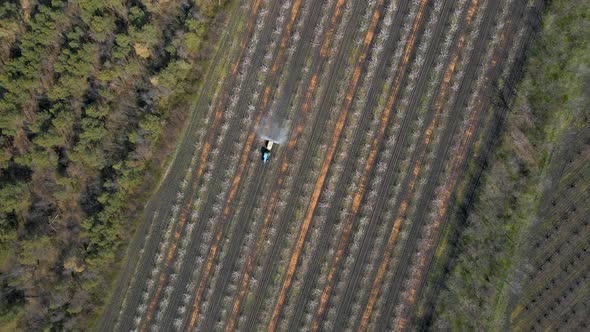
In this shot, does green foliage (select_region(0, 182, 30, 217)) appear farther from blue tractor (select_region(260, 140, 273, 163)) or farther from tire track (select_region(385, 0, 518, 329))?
tire track (select_region(385, 0, 518, 329))

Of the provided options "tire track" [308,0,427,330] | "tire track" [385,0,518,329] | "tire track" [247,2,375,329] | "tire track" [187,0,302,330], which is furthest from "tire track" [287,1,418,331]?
"tire track" [187,0,302,330]

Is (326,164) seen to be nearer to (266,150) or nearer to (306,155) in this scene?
(306,155)

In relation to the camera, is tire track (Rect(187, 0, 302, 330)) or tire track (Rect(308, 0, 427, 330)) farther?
tire track (Rect(187, 0, 302, 330))

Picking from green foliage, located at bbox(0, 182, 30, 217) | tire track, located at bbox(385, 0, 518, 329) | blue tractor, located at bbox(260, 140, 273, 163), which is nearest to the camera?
green foliage, located at bbox(0, 182, 30, 217)

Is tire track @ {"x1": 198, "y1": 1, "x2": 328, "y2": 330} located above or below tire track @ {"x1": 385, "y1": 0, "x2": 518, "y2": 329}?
below

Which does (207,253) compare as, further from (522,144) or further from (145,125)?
(522,144)

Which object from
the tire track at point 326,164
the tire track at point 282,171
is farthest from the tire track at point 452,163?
the tire track at point 282,171

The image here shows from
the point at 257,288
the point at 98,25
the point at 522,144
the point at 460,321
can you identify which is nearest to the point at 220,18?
the point at 98,25
